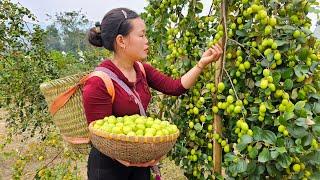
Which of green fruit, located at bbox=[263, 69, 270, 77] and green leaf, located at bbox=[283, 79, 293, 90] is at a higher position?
green fruit, located at bbox=[263, 69, 270, 77]

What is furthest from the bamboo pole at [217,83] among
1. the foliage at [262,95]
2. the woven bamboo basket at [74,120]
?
the woven bamboo basket at [74,120]

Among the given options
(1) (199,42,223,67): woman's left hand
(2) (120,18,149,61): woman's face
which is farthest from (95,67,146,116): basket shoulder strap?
(1) (199,42,223,67): woman's left hand

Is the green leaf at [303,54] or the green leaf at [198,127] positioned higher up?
the green leaf at [303,54]

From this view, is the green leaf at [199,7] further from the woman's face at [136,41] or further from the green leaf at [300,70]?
the green leaf at [300,70]

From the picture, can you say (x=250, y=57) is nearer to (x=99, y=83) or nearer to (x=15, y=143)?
(x=99, y=83)

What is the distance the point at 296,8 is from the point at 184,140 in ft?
2.82

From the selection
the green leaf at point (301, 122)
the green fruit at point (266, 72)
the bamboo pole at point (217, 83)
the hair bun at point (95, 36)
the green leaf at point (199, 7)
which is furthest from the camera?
the green leaf at point (199, 7)

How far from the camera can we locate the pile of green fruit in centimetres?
171

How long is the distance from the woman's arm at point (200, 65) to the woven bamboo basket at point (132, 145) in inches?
17.2

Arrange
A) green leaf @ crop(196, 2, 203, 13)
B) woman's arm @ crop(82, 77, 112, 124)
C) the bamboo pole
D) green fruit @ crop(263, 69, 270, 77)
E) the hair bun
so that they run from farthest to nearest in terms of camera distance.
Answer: green leaf @ crop(196, 2, 203, 13)
the hair bun
the bamboo pole
woman's arm @ crop(82, 77, 112, 124)
green fruit @ crop(263, 69, 270, 77)

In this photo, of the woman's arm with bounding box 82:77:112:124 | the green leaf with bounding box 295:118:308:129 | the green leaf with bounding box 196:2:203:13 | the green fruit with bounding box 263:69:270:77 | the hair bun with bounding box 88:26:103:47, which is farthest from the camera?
the green leaf with bounding box 196:2:203:13

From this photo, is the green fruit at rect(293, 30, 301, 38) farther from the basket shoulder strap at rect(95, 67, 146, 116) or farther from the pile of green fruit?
the basket shoulder strap at rect(95, 67, 146, 116)

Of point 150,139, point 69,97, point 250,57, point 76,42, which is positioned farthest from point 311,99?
point 76,42

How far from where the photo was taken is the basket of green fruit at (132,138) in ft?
5.47
